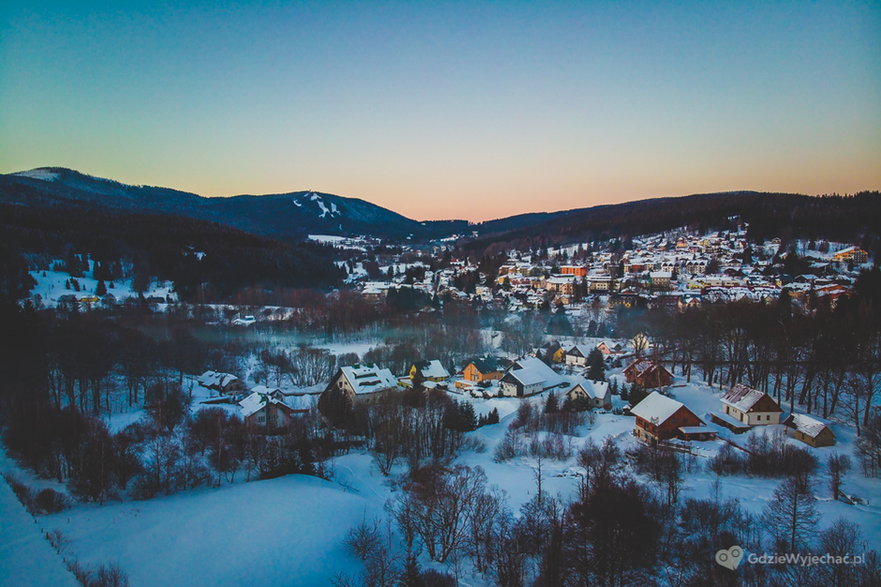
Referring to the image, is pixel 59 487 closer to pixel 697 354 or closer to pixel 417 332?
A: pixel 417 332

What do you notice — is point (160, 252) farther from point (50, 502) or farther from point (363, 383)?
point (50, 502)

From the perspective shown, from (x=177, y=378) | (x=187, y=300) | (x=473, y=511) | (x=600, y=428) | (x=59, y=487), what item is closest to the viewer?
(x=473, y=511)

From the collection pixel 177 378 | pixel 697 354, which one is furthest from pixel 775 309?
pixel 177 378

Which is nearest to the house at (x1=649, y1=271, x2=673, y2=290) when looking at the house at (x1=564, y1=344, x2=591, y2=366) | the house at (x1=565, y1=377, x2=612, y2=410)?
the house at (x1=564, y1=344, x2=591, y2=366)

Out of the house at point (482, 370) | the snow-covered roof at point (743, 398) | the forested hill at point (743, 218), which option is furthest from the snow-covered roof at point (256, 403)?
the forested hill at point (743, 218)

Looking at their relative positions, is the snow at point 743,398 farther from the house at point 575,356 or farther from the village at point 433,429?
the house at point 575,356

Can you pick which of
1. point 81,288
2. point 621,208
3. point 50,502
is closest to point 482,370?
point 50,502
